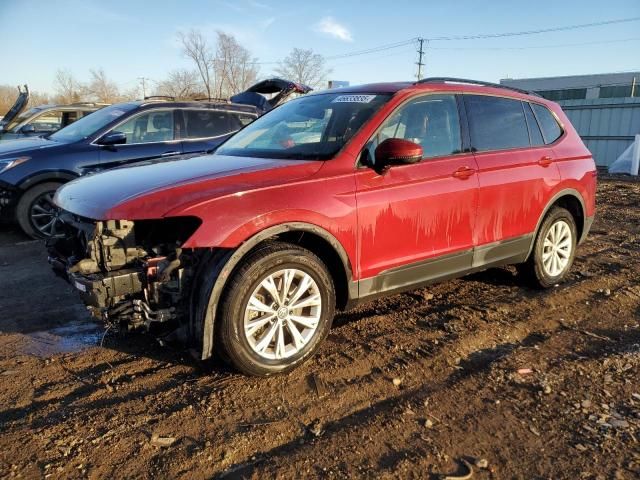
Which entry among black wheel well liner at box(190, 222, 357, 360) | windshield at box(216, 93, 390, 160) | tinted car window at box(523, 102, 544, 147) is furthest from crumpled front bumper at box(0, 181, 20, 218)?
tinted car window at box(523, 102, 544, 147)

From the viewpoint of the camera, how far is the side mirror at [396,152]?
3.47 m

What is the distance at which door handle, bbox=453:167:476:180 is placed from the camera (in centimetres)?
401

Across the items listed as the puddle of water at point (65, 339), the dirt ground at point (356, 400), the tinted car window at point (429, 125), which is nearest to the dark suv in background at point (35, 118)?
the dirt ground at point (356, 400)

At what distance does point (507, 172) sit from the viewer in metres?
4.39

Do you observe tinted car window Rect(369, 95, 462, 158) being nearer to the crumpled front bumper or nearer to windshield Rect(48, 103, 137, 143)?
windshield Rect(48, 103, 137, 143)

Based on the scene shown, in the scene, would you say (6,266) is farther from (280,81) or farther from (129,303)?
(280,81)

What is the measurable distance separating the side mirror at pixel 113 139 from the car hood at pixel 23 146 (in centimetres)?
60

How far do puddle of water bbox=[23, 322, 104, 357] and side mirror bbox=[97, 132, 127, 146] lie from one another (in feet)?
11.3

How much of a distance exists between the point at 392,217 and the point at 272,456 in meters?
1.82

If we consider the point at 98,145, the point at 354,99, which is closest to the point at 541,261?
the point at 354,99

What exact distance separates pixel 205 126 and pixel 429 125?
15.0 ft

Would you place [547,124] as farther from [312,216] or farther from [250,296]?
[250,296]

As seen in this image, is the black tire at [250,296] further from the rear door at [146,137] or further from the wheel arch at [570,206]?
the rear door at [146,137]

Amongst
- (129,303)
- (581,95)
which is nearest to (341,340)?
(129,303)
